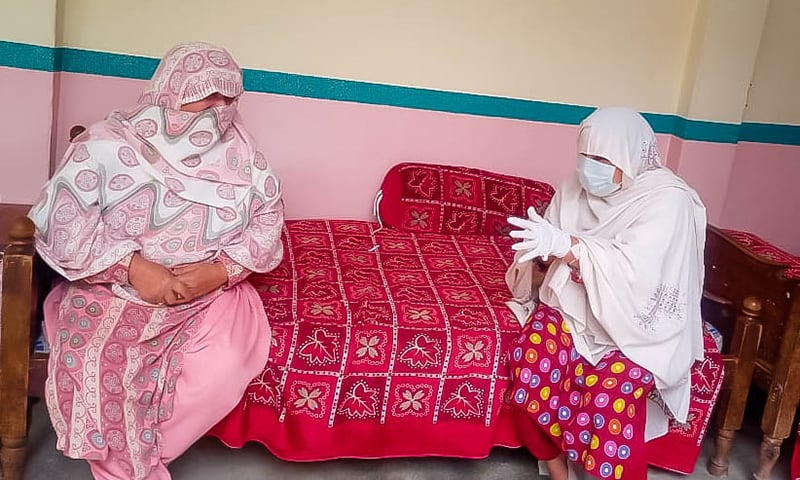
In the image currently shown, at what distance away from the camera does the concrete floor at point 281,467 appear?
2424 millimetres

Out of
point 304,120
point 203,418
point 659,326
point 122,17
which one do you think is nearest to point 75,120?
point 122,17

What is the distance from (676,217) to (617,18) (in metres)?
1.45

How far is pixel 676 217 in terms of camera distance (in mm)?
2338

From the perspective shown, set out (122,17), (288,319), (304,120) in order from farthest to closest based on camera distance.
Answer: (304,120), (122,17), (288,319)

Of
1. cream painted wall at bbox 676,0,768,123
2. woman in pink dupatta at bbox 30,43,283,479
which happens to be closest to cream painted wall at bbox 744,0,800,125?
cream painted wall at bbox 676,0,768,123

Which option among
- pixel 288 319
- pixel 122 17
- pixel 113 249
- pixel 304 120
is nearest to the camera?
pixel 113 249

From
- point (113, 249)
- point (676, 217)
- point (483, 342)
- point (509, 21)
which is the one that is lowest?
point (483, 342)

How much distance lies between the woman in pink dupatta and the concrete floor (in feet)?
0.80

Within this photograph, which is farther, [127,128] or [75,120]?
[75,120]

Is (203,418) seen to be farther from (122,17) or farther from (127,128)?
(122,17)

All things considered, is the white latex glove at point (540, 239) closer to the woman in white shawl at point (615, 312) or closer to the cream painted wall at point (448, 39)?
the woman in white shawl at point (615, 312)

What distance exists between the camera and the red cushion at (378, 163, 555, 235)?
10.9 feet

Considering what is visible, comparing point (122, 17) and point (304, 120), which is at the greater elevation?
point (122, 17)

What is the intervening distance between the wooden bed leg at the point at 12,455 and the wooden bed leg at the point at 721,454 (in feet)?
6.75
